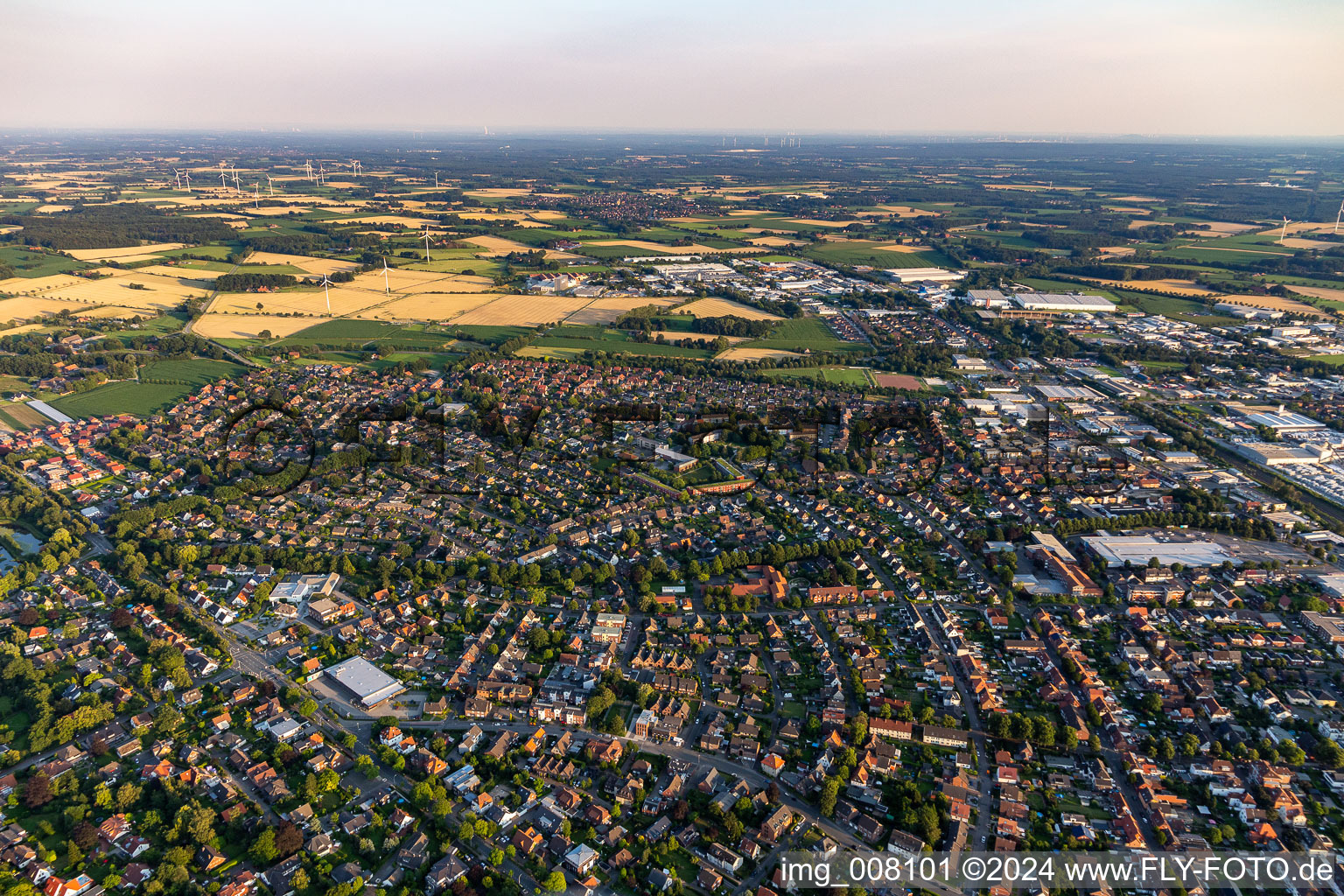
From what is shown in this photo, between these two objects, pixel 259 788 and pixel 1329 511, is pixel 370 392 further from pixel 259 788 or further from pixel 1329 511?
pixel 1329 511

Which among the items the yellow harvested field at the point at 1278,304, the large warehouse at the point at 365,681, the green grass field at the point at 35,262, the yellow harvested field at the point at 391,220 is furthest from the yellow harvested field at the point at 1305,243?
the green grass field at the point at 35,262

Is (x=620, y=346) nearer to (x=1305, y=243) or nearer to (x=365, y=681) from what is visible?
(x=365, y=681)

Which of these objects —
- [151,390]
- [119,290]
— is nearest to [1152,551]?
[151,390]

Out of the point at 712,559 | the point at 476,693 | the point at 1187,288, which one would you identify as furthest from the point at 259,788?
the point at 1187,288

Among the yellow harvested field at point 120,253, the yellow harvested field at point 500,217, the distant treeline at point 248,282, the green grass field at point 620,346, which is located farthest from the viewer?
the yellow harvested field at point 500,217

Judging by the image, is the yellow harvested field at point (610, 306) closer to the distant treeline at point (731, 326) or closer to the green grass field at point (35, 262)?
the distant treeline at point (731, 326)

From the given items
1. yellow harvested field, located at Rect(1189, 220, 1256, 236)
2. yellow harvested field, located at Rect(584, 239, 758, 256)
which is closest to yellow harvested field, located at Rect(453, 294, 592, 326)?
yellow harvested field, located at Rect(584, 239, 758, 256)
